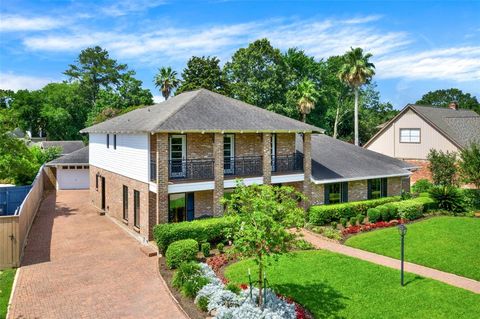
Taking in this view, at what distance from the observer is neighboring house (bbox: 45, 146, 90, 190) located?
36812 millimetres

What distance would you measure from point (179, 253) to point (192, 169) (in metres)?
5.75

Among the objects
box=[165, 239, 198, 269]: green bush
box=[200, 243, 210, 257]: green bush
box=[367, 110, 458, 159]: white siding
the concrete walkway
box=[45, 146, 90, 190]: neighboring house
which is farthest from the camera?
box=[367, 110, 458, 159]: white siding

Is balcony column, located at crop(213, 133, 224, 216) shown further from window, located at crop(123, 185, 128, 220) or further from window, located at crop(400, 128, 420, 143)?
window, located at crop(400, 128, 420, 143)

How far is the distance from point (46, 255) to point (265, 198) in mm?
11659

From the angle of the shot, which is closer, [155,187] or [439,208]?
[155,187]

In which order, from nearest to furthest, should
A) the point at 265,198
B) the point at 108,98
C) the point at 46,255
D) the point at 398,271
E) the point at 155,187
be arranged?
the point at 265,198 → the point at 398,271 → the point at 46,255 → the point at 155,187 → the point at 108,98

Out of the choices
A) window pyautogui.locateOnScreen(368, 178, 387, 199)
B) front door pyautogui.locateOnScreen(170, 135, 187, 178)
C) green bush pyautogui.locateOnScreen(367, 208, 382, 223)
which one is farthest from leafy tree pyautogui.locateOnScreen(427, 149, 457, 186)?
front door pyautogui.locateOnScreen(170, 135, 187, 178)

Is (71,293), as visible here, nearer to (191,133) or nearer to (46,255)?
(46,255)

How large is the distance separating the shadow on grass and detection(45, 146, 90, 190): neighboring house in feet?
96.0

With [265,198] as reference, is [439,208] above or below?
below

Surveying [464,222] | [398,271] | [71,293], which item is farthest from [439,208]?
[71,293]

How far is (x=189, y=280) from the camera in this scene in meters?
13.1

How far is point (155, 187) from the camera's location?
731 inches

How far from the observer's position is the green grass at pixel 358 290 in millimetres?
11680
